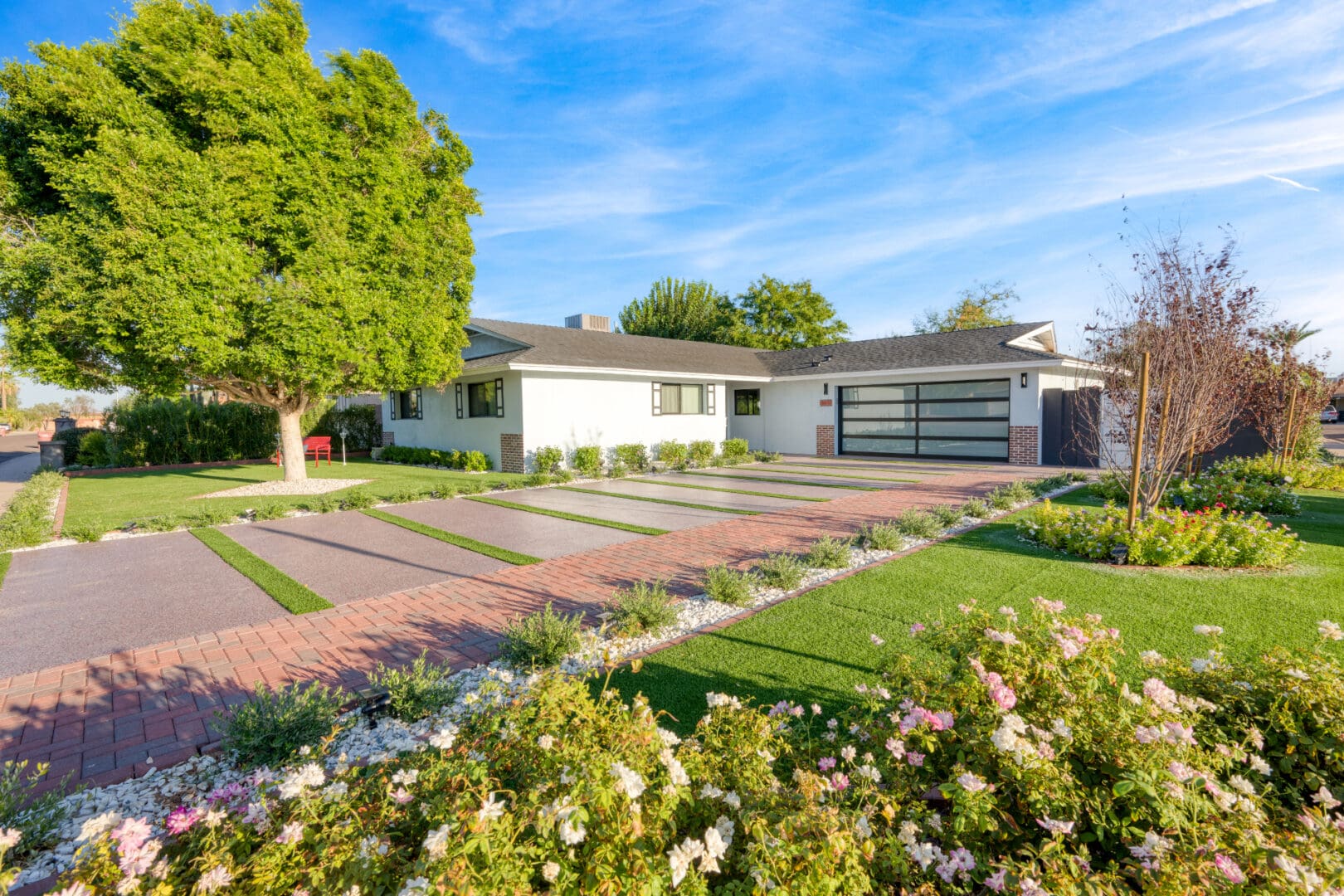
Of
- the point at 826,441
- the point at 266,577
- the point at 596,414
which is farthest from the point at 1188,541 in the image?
the point at 826,441

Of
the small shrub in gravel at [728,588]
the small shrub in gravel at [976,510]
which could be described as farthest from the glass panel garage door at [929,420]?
the small shrub in gravel at [728,588]

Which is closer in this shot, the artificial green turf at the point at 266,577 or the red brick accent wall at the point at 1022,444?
the artificial green turf at the point at 266,577

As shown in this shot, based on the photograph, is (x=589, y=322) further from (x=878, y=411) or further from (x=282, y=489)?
(x=282, y=489)

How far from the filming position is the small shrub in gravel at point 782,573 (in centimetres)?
579

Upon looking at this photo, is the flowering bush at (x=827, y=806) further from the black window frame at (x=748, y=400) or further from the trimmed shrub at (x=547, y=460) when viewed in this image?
the black window frame at (x=748, y=400)

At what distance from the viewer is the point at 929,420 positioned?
60.6 ft

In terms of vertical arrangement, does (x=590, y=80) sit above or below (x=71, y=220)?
above

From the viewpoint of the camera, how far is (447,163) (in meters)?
14.2

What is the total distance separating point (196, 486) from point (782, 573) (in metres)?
14.6

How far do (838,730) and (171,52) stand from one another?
15.1 meters

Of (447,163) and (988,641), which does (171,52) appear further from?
(988,641)

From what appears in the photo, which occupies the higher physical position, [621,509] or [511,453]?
[511,453]

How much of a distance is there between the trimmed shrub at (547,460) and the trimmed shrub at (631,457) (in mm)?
1741

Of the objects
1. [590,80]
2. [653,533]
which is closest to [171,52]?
[590,80]
